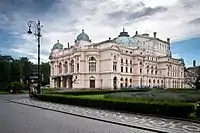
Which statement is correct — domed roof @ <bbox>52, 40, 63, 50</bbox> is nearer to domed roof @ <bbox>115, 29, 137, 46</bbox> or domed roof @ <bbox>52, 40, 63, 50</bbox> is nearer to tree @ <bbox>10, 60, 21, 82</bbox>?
domed roof @ <bbox>115, 29, 137, 46</bbox>

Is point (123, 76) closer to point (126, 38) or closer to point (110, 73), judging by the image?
point (110, 73)

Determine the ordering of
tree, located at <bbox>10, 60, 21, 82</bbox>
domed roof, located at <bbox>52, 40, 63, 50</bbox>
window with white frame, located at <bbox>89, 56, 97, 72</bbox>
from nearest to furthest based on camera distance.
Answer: tree, located at <bbox>10, 60, 21, 82</bbox> → window with white frame, located at <bbox>89, 56, 97, 72</bbox> → domed roof, located at <bbox>52, 40, 63, 50</bbox>

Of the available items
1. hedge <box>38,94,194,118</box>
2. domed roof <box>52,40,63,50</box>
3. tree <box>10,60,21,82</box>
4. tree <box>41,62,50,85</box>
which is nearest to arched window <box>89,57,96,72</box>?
tree <box>10,60,21,82</box>

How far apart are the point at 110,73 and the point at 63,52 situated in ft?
88.5

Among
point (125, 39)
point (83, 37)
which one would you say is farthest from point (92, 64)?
point (125, 39)

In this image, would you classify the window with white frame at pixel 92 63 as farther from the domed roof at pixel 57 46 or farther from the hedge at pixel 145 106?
the hedge at pixel 145 106

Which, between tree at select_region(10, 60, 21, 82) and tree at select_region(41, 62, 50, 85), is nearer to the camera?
tree at select_region(10, 60, 21, 82)

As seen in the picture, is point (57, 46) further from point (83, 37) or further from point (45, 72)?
point (83, 37)

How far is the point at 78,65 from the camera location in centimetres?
9025

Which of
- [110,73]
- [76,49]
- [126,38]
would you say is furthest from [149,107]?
[126,38]

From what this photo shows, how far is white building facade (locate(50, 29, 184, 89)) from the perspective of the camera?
89000mm

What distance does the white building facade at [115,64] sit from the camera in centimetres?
8900

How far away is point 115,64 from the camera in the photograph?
89.4 m

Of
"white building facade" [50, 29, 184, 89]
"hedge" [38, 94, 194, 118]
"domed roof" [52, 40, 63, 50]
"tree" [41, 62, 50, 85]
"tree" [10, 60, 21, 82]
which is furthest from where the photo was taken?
"tree" [41, 62, 50, 85]
